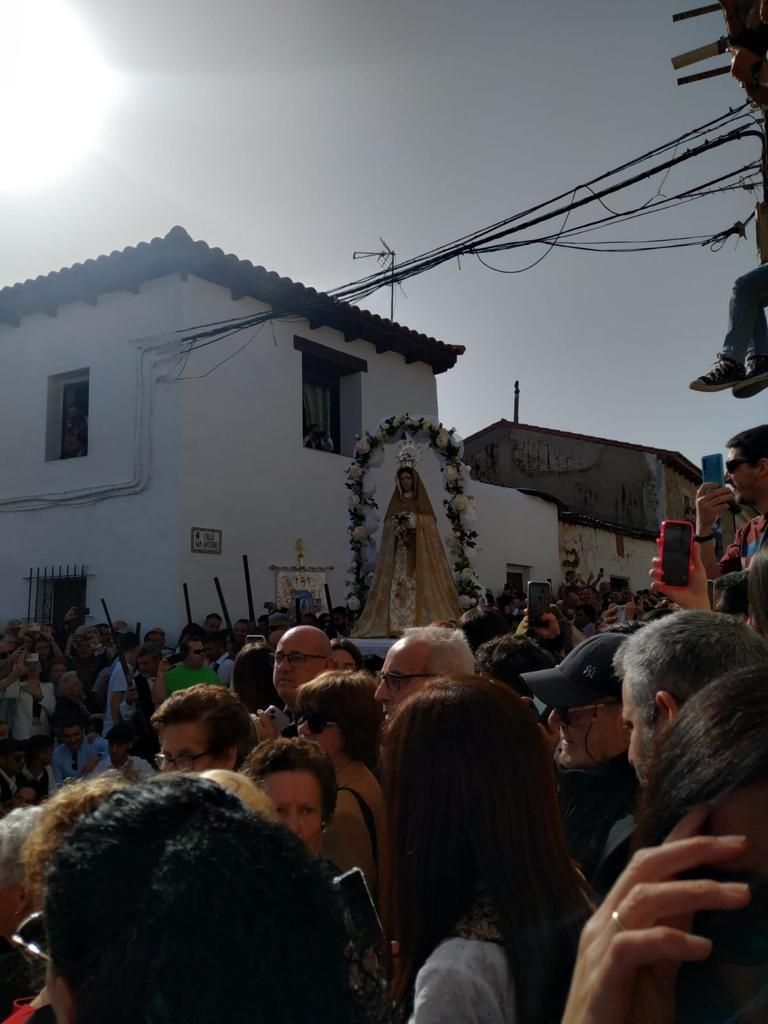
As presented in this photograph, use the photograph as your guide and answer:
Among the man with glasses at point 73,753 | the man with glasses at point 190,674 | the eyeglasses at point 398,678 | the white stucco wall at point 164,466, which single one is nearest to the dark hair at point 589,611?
the white stucco wall at point 164,466

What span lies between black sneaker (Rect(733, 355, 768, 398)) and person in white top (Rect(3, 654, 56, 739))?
6198 millimetres

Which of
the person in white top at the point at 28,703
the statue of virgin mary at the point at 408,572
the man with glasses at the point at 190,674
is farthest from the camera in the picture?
the statue of virgin mary at the point at 408,572

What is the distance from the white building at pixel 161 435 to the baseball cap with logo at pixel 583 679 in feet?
29.7

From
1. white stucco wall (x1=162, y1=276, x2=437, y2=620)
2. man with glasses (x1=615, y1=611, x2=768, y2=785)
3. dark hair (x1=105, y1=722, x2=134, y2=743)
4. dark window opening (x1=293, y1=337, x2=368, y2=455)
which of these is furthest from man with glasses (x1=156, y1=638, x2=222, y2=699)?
dark window opening (x1=293, y1=337, x2=368, y2=455)

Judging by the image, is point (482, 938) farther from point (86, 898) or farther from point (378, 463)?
point (378, 463)

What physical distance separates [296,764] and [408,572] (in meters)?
7.86

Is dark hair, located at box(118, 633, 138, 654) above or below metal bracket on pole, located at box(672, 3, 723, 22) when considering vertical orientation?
below

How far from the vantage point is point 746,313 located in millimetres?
4688

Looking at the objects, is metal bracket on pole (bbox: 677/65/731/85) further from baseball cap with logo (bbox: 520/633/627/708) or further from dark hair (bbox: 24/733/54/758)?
dark hair (bbox: 24/733/54/758)

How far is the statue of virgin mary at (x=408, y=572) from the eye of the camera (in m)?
10.2

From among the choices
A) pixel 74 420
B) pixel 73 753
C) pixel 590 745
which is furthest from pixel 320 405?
pixel 590 745

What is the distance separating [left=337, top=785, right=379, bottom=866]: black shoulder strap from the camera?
2.68 m

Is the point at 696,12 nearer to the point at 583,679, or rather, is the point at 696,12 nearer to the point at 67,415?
the point at 583,679

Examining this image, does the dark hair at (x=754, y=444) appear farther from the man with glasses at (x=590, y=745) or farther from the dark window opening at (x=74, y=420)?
the dark window opening at (x=74, y=420)
